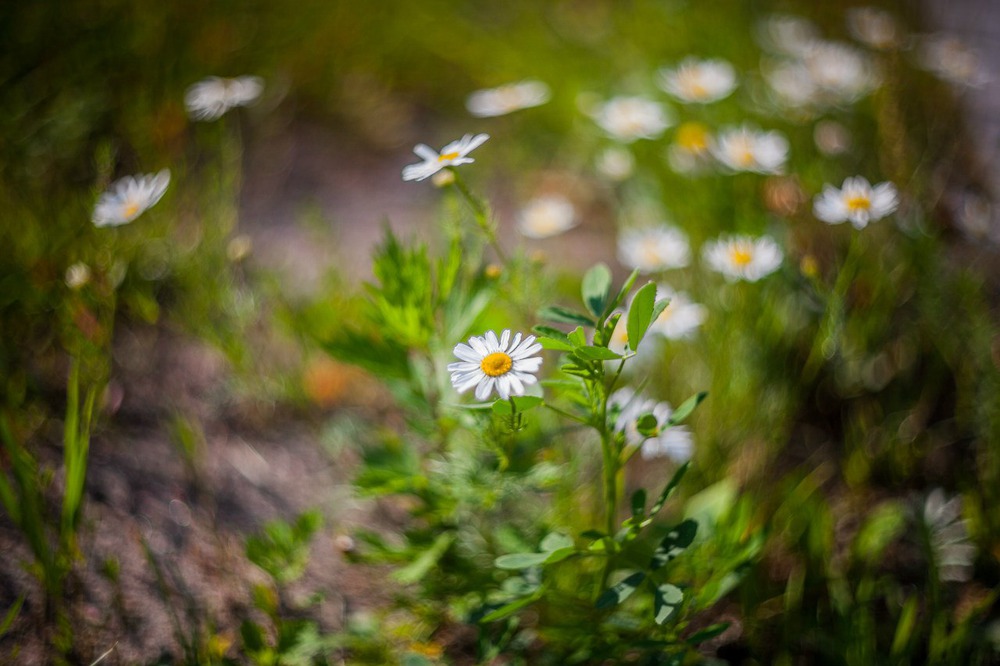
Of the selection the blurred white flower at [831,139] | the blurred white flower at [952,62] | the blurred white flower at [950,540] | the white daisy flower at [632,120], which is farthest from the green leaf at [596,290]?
the blurred white flower at [952,62]

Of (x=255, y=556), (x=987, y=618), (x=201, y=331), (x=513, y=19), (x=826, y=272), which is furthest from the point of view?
(x=513, y=19)

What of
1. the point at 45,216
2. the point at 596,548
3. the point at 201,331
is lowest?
the point at 201,331

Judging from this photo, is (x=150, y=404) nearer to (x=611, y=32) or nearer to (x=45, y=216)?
(x=45, y=216)

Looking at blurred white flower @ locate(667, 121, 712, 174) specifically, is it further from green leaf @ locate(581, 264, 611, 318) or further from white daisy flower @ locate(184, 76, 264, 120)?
white daisy flower @ locate(184, 76, 264, 120)

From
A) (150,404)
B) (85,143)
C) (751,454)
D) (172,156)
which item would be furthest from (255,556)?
(85,143)

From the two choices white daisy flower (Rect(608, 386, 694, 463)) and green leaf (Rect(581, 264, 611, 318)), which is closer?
green leaf (Rect(581, 264, 611, 318))

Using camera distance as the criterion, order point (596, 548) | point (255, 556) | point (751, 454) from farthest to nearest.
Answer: point (751, 454) < point (255, 556) < point (596, 548)

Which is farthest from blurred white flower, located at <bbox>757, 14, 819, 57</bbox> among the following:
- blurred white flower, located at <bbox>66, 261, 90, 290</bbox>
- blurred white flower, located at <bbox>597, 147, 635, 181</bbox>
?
blurred white flower, located at <bbox>66, 261, 90, 290</bbox>
